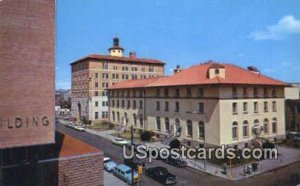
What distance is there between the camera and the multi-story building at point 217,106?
121 ft

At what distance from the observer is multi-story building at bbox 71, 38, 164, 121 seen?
2945 inches

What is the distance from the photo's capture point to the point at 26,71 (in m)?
10.3

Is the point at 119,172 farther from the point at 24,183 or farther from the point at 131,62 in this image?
the point at 131,62

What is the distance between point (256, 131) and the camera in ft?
132

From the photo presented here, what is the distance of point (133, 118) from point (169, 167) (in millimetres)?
26805

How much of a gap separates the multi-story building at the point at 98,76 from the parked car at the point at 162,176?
4859cm

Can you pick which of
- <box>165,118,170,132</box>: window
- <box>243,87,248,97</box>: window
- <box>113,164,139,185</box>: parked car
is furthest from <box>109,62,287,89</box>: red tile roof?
<box>113,164,139,185</box>: parked car

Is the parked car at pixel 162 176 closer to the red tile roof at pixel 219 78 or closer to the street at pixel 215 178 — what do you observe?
the street at pixel 215 178

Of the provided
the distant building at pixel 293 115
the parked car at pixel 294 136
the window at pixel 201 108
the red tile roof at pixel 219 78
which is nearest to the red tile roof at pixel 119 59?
the red tile roof at pixel 219 78

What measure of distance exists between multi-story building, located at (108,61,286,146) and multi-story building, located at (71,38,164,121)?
1092 inches

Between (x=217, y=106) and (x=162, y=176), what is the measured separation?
14.3 metres

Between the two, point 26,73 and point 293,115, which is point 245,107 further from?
point 26,73

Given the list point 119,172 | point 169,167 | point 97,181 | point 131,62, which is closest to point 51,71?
point 97,181

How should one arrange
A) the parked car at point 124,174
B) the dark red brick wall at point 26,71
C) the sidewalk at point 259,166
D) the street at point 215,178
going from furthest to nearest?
the sidewalk at point 259,166, the street at point 215,178, the parked car at point 124,174, the dark red brick wall at point 26,71
